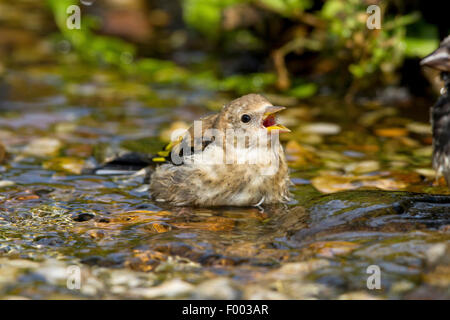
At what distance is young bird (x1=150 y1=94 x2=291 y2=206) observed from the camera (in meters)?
4.34

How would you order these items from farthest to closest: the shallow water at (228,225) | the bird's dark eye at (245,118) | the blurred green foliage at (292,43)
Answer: the blurred green foliage at (292,43), the bird's dark eye at (245,118), the shallow water at (228,225)

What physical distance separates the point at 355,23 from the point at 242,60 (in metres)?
2.18

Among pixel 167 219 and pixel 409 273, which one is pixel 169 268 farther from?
pixel 409 273

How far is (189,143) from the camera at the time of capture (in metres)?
4.57

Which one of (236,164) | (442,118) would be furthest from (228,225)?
(442,118)

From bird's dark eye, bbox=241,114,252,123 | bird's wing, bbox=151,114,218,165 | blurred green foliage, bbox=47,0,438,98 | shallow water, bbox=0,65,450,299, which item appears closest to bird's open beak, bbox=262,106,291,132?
bird's dark eye, bbox=241,114,252,123

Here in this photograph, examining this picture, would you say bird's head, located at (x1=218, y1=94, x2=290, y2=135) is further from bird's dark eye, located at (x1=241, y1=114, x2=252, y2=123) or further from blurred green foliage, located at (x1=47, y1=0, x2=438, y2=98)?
blurred green foliage, located at (x1=47, y1=0, x2=438, y2=98)

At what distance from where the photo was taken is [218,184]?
4340mm

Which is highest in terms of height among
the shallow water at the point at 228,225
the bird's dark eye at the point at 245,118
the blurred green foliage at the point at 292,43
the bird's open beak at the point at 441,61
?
the blurred green foliage at the point at 292,43

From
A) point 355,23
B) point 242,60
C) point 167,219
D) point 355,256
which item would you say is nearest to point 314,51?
point 242,60

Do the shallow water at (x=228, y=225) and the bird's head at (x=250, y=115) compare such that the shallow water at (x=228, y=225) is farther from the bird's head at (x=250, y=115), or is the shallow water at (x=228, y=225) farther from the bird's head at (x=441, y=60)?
the bird's head at (x=441, y=60)

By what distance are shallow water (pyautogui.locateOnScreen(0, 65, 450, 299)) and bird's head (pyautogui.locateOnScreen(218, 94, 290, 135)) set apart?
20.4 inches

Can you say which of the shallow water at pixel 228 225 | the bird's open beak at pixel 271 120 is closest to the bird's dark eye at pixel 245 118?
the bird's open beak at pixel 271 120

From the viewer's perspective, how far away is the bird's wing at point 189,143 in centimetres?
450
